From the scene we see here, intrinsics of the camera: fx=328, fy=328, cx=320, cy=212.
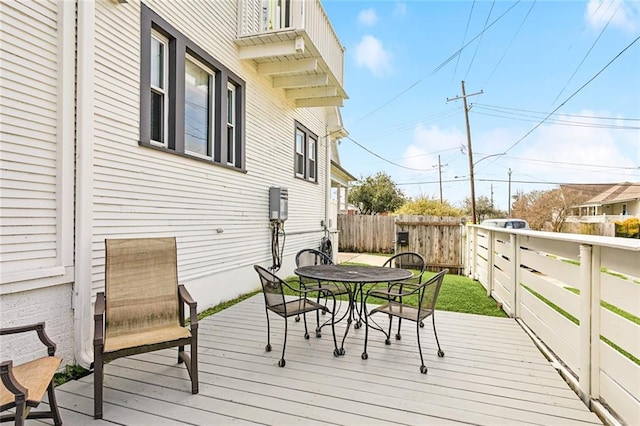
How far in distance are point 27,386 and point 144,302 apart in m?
1.15

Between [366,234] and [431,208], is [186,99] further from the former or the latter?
[431,208]

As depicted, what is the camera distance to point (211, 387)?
2572mm

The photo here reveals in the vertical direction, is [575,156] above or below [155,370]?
above

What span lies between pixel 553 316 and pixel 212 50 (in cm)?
549

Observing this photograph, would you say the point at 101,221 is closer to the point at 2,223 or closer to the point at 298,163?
the point at 2,223

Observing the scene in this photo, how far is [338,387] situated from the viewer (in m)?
2.59

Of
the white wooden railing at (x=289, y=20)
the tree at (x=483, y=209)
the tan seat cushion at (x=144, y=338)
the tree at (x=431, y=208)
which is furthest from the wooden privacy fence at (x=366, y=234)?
the tree at (x=483, y=209)

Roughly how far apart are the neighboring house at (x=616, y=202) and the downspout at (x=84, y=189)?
30.0 metres

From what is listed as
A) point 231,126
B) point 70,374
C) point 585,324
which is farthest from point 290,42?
point 585,324

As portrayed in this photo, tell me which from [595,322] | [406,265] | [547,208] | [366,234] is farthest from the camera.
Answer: [547,208]

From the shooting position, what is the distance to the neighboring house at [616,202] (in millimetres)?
24797

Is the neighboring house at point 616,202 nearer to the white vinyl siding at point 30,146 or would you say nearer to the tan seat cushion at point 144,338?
the tan seat cushion at point 144,338

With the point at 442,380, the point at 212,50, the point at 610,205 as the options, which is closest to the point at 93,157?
the point at 212,50

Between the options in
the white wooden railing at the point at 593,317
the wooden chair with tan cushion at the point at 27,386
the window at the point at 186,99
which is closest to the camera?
the wooden chair with tan cushion at the point at 27,386
